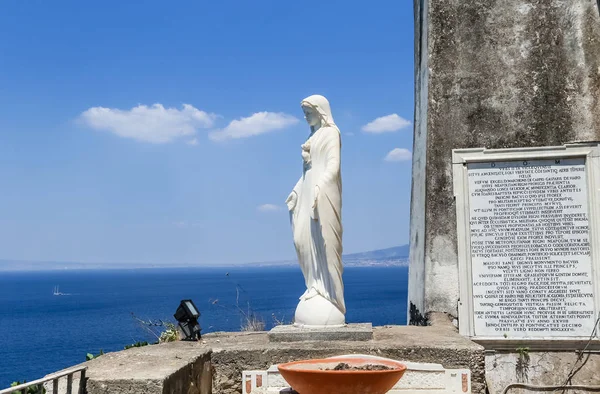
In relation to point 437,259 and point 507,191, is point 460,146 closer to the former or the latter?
point 507,191

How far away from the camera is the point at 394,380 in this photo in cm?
397

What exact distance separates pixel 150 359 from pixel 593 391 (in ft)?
15.5

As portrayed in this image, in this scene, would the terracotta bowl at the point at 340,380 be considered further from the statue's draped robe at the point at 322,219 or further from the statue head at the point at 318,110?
the statue head at the point at 318,110

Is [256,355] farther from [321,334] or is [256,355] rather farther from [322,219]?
[322,219]

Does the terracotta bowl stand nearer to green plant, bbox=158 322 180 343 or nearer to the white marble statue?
the white marble statue

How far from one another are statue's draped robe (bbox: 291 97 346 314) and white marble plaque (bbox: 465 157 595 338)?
2.20m

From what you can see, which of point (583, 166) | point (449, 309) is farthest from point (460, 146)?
point (449, 309)

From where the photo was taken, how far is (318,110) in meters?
5.83

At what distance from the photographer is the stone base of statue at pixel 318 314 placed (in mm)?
5480

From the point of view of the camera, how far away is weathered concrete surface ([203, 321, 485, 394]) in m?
5.06

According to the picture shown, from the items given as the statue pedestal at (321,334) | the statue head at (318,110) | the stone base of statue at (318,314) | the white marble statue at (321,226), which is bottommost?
the statue pedestal at (321,334)

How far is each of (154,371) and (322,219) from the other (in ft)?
6.83

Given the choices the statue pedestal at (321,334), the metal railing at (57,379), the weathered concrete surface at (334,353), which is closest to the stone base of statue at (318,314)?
the statue pedestal at (321,334)

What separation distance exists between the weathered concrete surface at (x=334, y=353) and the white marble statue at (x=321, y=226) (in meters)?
0.38
